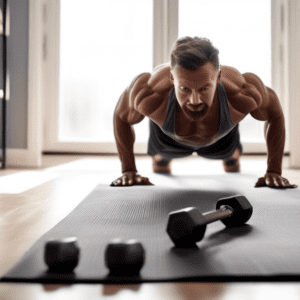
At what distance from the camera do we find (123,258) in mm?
509

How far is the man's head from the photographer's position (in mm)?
1086

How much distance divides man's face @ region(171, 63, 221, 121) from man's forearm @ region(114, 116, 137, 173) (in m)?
0.41

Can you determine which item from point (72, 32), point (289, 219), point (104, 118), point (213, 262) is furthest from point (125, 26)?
point (213, 262)

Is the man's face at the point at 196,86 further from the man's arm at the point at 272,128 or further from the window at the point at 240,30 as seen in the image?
the window at the point at 240,30

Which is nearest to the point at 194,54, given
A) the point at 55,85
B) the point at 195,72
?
the point at 195,72

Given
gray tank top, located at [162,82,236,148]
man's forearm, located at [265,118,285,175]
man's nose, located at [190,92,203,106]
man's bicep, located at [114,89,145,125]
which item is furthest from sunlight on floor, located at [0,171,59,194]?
man's forearm, located at [265,118,285,175]

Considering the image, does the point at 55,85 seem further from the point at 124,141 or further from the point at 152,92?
the point at 152,92

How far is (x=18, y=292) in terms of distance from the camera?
0.47 meters

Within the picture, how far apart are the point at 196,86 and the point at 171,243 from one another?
574mm

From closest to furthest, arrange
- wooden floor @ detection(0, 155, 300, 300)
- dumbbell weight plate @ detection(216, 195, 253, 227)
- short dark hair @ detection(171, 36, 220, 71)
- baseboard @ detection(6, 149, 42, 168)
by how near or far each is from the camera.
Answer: wooden floor @ detection(0, 155, 300, 300) < dumbbell weight plate @ detection(216, 195, 253, 227) < short dark hair @ detection(171, 36, 220, 71) < baseboard @ detection(6, 149, 42, 168)

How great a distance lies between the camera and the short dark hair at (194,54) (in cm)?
108

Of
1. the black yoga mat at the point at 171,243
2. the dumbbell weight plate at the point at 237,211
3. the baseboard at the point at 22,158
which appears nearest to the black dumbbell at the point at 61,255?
the black yoga mat at the point at 171,243

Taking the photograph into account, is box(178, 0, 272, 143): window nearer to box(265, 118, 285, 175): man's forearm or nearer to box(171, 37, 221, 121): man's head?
box(265, 118, 285, 175): man's forearm

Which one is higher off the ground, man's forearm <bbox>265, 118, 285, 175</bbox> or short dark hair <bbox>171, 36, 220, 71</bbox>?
short dark hair <bbox>171, 36, 220, 71</bbox>
